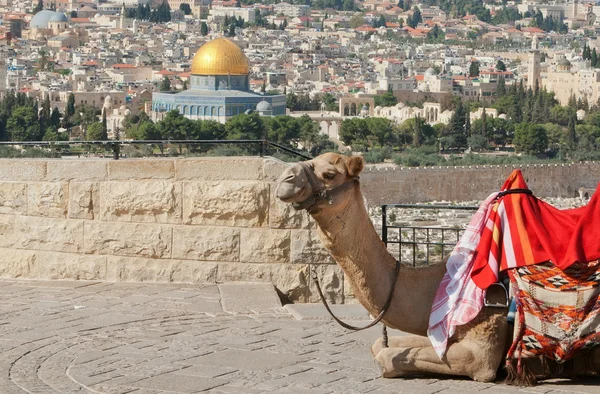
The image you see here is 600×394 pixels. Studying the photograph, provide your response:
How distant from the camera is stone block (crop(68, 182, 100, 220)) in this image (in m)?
6.62

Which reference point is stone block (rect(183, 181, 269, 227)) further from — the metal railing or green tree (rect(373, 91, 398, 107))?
green tree (rect(373, 91, 398, 107))

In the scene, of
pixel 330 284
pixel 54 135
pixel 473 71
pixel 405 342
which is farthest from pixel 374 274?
pixel 473 71

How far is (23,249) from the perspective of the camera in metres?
6.76

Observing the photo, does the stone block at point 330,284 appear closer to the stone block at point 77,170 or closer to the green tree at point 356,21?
the stone block at point 77,170

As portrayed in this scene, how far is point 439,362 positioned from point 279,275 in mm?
1846

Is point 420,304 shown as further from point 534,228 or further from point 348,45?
point 348,45

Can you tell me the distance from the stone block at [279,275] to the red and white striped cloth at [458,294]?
1731 mm

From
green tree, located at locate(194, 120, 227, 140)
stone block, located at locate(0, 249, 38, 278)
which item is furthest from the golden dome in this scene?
stone block, located at locate(0, 249, 38, 278)

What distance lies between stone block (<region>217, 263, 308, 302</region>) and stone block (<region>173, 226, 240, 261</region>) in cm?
5

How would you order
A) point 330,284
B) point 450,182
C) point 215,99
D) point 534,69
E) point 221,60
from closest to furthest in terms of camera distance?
point 330,284
point 450,182
point 215,99
point 221,60
point 534,69

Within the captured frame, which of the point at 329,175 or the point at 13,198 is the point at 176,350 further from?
the point at 13,198

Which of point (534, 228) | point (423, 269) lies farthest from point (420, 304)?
point (534, 228)

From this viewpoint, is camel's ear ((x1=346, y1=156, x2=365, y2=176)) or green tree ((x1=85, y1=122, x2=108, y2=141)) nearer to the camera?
camel's ear ((x1=346, y1=156, x2=365, y2=176))

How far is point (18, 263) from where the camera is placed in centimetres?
677
